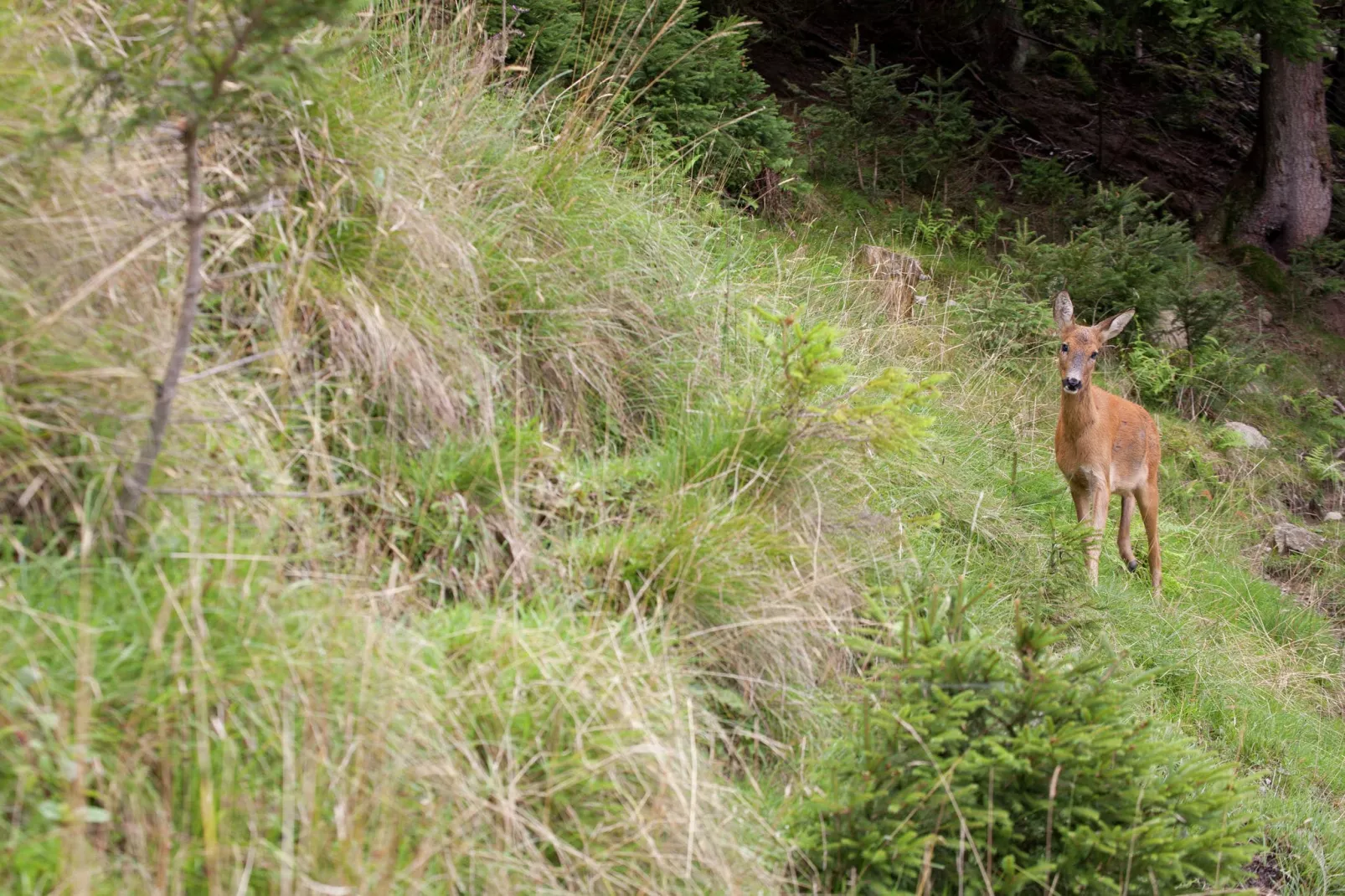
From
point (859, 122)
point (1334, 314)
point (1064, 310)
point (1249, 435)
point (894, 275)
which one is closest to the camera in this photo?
point (1064, 310)

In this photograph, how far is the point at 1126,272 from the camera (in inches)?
402

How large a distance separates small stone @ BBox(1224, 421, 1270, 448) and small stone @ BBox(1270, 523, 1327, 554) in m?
Result: 0.90

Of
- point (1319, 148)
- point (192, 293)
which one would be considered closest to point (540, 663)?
point (192, 293)

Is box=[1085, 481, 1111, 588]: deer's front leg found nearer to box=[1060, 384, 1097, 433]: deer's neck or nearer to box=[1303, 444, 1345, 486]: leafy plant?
box=[1060, 384, 1097, 433]: deer's neck

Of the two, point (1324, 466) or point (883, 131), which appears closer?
point (1324, 466)

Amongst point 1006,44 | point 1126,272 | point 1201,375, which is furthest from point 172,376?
point 1006,44

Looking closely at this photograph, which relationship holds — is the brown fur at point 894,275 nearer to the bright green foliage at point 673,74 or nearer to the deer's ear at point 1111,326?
the bright green foliage at point 673,74

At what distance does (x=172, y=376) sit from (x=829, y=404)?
8.78 ft

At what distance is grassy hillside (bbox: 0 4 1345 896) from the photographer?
8.52 feet

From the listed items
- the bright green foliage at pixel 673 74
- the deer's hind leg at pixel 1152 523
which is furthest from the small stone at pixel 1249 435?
the bright green foliage at pixel 673 74

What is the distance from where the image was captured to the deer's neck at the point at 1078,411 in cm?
746

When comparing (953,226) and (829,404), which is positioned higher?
(829,404)

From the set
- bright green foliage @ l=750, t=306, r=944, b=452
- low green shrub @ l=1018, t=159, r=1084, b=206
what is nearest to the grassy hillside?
bright green foliage @ l=750, t=306, r=944, b=452

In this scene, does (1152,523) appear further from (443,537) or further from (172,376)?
(172,376)
